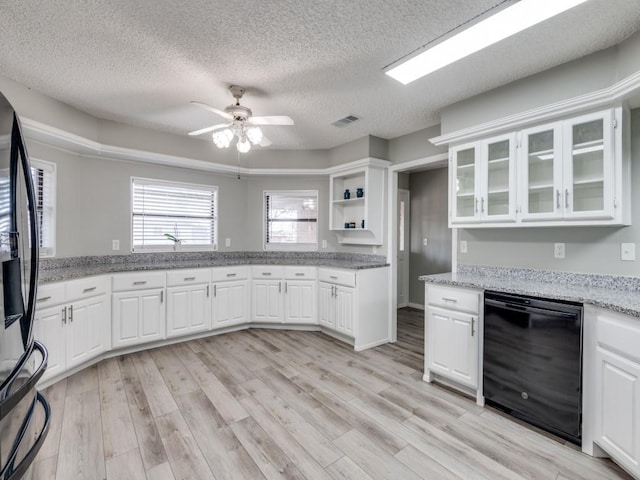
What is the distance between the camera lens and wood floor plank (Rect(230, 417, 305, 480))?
1.69 m

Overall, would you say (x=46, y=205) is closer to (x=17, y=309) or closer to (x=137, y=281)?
(x=137, y=281)

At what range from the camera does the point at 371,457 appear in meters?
1.80

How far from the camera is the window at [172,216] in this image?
3.89 meters

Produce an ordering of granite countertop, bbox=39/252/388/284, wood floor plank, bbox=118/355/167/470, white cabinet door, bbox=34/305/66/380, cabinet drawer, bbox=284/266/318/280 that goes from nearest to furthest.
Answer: wood floor plank, bbox=118/355/167/470, white cabinet door, bbox=34/305/66/380, granite countertop, bbox=39/252/388/284, cabinet drawer, bbox=284/266/318/280

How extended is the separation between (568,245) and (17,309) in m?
3.33

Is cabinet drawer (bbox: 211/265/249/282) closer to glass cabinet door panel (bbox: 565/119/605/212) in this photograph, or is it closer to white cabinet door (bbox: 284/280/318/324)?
white cabinet door (bbox: 284/280/318/324)

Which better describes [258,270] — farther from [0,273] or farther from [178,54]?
[0,273]

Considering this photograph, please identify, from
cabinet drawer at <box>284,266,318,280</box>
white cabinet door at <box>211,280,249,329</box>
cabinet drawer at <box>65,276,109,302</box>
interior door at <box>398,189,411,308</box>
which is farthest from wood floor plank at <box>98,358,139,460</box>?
interior door at <box>398,189,411,308</box>

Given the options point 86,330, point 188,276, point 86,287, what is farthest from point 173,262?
point 86,330

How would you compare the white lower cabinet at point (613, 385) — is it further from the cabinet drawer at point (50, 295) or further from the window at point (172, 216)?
the window at point (172, 216)

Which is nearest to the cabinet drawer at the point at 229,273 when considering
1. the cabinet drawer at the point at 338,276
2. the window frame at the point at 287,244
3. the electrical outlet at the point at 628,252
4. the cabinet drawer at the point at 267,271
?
the cabinet drawer at the point at 267,271

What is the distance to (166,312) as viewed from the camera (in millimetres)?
3525

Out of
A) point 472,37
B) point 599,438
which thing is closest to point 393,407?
point 599,438

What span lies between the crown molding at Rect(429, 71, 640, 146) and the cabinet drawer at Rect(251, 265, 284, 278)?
8.43ft
